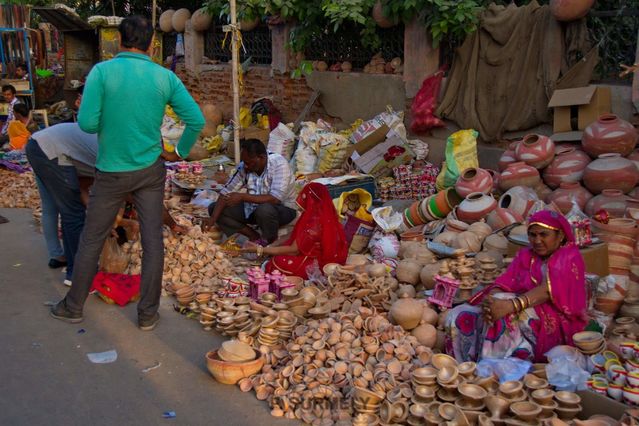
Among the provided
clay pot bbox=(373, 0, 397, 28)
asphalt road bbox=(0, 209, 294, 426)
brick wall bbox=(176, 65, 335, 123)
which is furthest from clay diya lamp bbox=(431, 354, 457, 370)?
brick wall bbox=(176, 65, 335, 123)

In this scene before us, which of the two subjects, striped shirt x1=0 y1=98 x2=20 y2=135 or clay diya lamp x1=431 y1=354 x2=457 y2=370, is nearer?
clay diya lamp x1=431 y1=354 x2=457 y2=370

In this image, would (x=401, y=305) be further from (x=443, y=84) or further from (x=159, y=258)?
(x=443, y=84)

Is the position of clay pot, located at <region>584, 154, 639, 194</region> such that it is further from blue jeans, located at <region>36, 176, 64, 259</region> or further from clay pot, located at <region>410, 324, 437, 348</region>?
blue jeans, located at <region>36, 176, 64, 259</region>

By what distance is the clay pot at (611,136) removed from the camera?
5934 mm

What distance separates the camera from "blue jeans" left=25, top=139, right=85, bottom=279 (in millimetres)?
5148

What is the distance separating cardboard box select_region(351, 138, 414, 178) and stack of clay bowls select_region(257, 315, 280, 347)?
4.19m

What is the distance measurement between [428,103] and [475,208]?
8.30 feet

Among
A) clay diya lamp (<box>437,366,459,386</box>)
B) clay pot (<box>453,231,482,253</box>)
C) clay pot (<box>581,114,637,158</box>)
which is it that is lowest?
clay diya lamp (<box>437,366,459,386</box>)

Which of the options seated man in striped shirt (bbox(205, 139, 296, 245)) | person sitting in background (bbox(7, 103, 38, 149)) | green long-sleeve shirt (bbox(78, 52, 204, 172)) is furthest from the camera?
person sitting in background (bbox(7, 103, 38, 149))

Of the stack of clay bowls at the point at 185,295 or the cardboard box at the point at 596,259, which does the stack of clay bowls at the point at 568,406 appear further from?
the stack of clay bowls at the point at 185,295

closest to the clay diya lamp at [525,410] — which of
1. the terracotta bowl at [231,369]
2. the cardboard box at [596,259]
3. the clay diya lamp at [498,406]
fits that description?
the clay diya lamp at [498,406]

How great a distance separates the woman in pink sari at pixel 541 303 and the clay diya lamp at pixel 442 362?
10.9 inches

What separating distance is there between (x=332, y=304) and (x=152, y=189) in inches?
Answer: 57.2

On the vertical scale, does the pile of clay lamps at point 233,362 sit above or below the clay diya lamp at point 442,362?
below
